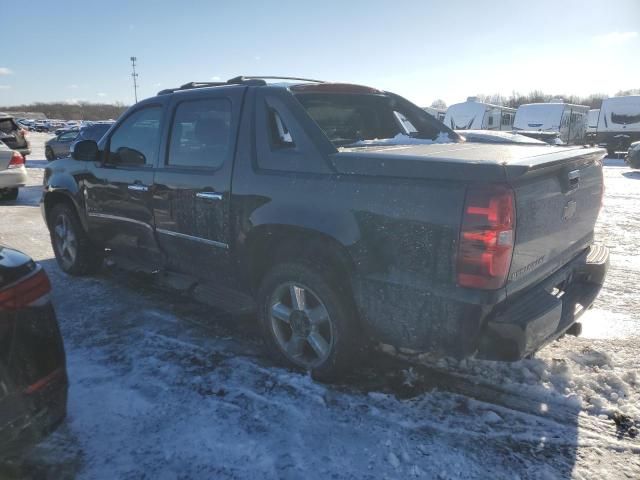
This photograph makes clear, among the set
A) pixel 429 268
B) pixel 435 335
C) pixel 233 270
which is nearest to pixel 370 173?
pixel 429 268

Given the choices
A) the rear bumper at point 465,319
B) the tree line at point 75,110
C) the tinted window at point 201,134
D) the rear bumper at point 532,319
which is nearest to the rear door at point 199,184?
the tinted window at point 201,134

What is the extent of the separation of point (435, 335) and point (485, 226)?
2.21 ft

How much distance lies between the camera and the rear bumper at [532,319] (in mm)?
2514

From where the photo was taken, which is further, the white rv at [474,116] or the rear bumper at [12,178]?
the white rv at [474,116]

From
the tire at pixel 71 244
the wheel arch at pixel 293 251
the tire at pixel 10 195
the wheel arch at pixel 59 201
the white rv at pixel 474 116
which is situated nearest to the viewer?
the wheel arch at pixel 293 251

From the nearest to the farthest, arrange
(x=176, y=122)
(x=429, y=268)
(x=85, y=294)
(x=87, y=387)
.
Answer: (x=429, y=268) → (x=87, y=387) → (x=176, y=122) → (x=85, y=294)

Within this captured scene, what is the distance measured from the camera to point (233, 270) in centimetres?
363

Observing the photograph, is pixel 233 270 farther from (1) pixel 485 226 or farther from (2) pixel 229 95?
(1) pixel 485 226

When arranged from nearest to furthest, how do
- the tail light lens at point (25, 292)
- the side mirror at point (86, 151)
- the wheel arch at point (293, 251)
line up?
the tail light lens at point (25, 292) → the wheel arch at point (293, 251) → the side mirror at point (86, 151)

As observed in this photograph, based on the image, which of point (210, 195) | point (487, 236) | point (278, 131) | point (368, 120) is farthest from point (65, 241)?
point (487, 236)

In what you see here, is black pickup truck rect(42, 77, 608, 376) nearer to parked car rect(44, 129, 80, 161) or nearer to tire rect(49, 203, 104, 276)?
tire rect(49, 203, 104, 276)

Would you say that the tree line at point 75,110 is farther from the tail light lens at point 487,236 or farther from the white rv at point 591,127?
the tail light lens at point 487,236

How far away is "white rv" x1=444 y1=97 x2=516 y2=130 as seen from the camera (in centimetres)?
2552

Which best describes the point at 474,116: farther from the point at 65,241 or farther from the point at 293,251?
the point at 293,251
